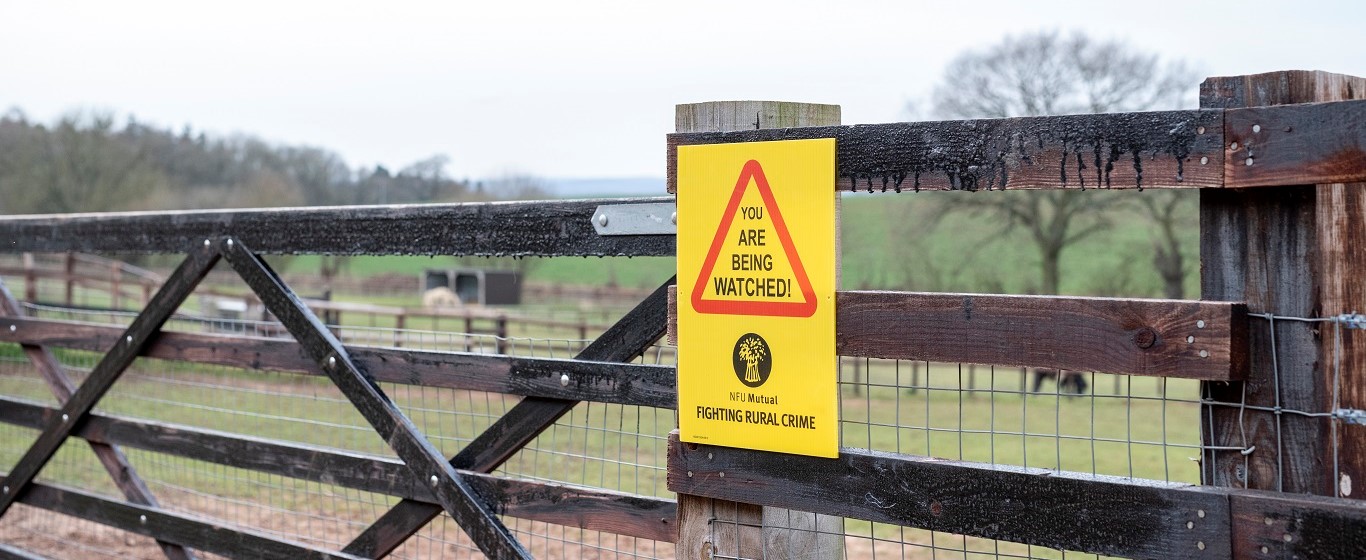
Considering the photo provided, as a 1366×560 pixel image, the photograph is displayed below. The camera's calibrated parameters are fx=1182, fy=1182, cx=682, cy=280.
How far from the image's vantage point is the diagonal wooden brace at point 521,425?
310 cm

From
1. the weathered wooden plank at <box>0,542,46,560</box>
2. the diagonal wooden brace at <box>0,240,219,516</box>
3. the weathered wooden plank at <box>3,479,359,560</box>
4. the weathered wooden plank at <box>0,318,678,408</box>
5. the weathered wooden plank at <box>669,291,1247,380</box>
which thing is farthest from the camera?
the weathered wooden plank at <box>0,542,46,560</box>

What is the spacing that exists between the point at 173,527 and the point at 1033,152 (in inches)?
140

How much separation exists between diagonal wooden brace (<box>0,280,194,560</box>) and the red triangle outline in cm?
286

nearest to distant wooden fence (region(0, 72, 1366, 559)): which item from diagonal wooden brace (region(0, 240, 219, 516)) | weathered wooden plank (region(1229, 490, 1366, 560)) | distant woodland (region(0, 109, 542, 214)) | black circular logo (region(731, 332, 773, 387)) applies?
weathered wooden plank (region(1229, 490, 1366, 560))

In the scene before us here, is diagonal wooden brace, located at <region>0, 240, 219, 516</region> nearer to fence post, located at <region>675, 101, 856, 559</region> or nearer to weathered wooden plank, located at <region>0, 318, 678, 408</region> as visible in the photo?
weathered wooden plank, located at <region>0, 318, 678, 408</region>

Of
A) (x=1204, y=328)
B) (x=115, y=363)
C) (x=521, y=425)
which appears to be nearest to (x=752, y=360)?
A: (x=1204, y=328)

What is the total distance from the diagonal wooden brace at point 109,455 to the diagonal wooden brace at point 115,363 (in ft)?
0.48

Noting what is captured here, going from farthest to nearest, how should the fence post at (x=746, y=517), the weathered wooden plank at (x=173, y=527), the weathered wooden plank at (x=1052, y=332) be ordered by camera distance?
the weathered wooden plank at (x=173, y=527) → the fence post at (x=746, y=517) → the weathered wooden plank at (x=1052, y=332)

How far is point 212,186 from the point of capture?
111 ft

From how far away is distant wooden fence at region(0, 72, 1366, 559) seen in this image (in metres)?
1.97

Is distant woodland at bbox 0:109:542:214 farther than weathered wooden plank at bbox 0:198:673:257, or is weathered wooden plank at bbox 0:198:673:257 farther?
distant woodland at bbox 0:109:542:214

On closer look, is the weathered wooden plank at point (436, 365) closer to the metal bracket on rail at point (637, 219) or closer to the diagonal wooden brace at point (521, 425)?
the diagonal wooden brace at point (521, 425)

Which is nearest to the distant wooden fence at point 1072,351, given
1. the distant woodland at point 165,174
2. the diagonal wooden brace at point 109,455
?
the diagonal wooden brace at point 109,455

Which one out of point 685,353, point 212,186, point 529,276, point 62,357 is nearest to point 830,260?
point 685,353
